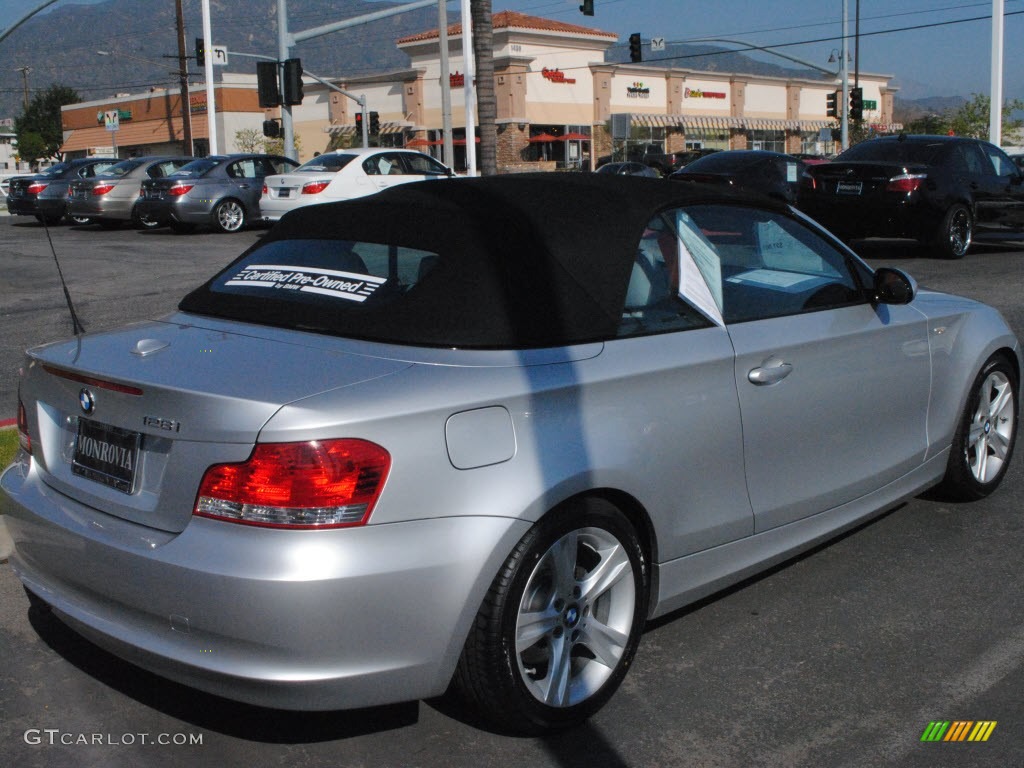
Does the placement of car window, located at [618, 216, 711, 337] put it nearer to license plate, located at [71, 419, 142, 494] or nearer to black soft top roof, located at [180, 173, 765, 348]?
black soft top roof, located at [180, 173, 765, 348]

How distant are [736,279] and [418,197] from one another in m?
1.17

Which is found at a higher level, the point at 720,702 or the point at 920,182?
the point at 920,182

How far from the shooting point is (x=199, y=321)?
148 inches

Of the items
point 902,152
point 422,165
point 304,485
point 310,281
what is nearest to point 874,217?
point 902,152

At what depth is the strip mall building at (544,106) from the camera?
59844mm

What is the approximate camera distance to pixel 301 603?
2.78m

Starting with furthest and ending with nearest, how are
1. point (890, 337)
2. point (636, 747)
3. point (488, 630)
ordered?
point (890, 337)
point (636, 747)
point (488, 630)

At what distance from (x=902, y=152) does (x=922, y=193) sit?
0.98 metres

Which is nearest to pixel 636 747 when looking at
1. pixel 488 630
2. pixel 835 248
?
pixel 488 630

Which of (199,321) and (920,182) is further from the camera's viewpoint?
(920,182)

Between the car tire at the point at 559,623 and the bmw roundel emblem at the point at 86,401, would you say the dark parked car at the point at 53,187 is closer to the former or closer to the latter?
the bmw roundel emblem at the point at 86,401

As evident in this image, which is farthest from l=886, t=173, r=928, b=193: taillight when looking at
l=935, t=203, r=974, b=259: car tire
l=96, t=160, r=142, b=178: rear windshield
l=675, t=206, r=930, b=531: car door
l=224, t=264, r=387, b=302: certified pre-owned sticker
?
l=96, t=160, r=142, b=178: rear windshield

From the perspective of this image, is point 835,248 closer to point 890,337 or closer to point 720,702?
point 890,337
